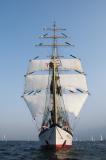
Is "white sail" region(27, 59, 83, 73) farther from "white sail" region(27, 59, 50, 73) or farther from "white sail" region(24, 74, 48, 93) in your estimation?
"white sail" region(24, 74, 48, 93)

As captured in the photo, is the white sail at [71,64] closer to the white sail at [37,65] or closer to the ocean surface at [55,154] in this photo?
the white sail at [37,65]

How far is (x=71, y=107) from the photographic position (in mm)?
72188

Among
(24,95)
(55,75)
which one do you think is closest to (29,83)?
(24,95)

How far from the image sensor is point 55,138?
180 feet

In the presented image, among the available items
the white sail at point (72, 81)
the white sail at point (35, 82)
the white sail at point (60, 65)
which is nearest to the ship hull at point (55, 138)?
the white sail at point (35, 82)

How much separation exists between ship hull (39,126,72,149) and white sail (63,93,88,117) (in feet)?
43.9

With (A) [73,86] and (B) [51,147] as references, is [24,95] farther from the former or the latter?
(B) [51,147]

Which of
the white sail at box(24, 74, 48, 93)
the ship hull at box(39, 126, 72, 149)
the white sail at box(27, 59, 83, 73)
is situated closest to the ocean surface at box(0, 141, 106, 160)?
the ship hull at box(39, 126, 72, 149)

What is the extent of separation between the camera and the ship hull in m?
54.8

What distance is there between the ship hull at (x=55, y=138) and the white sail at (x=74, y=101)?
13.4 m

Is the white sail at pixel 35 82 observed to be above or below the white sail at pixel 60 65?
below

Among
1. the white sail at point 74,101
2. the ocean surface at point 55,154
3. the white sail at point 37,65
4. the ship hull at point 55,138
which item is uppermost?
the white sail at point 37,65

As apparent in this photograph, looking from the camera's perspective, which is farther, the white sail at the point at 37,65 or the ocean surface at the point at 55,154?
the white sail at the point at 37,65

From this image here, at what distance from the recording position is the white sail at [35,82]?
245ft
